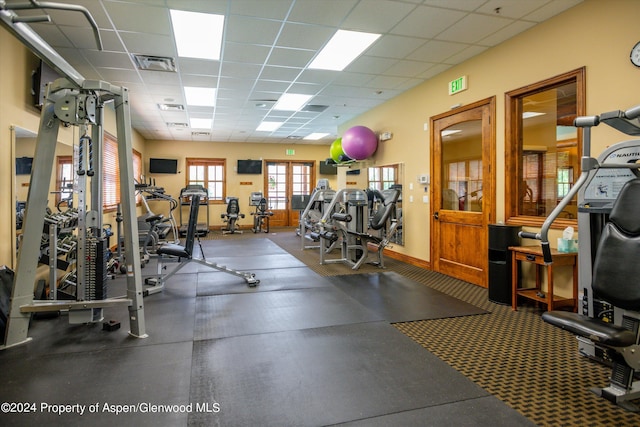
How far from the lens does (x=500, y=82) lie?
4.67 metres

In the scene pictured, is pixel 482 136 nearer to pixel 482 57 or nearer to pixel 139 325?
pixel 482 57

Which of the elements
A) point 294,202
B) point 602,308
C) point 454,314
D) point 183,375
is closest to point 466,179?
point 454,314

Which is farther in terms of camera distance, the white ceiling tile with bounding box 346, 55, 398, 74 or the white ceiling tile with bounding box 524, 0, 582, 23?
the white ceiling tile with bounding box 346, 55, 398, 74

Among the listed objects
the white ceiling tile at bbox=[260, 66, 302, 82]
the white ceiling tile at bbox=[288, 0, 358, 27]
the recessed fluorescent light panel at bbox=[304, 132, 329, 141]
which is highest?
the recessed fluorescent light panel at bbox=[304, 132, 329, 141]

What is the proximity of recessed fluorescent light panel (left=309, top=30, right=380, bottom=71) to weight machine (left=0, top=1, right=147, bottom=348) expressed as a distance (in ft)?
8.64

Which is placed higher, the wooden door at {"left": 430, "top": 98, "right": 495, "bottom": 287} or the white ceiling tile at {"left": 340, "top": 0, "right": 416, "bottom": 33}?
the white ceiling tile at {"left": 340, "top": 0, "right": 416, "bottom": 33}

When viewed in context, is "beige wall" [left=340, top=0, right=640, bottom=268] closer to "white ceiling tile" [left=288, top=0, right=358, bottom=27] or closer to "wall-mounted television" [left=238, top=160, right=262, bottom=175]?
"white ceiling tile" [left=288, top=0, right=358, bottom=27]

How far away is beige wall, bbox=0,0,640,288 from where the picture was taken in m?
3.36

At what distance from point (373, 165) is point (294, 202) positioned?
127 inches

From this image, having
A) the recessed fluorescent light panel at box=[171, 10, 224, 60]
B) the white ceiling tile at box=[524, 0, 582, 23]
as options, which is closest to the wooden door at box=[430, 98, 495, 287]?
the white ceiling tile at box=[524, 0, 582, 23]

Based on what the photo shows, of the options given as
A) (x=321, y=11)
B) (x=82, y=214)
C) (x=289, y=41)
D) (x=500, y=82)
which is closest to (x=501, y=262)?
(x=500, y=82)

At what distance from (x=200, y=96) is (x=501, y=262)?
19.4 feet

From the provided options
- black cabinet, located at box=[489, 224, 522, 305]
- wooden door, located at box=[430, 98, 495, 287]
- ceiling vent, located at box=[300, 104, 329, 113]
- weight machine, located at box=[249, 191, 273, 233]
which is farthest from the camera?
weight machine, located at box=[249, 191, 273, 233]

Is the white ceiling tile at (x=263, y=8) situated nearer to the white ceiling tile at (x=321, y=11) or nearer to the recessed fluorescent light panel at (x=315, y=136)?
the white ceiling tile at (x=321, y=11)
